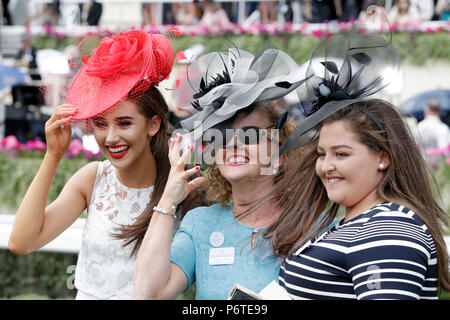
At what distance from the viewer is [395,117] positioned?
181 centimetres

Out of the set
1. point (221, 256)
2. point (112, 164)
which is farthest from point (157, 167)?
point (221, 256)

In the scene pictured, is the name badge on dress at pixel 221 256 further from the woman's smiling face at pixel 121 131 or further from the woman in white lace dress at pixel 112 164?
the woman's smiling face at pixel 121 131

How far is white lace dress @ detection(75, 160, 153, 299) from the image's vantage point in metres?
2.36

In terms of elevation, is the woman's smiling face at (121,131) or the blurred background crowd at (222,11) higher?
the blurred background crowd at (222,11)

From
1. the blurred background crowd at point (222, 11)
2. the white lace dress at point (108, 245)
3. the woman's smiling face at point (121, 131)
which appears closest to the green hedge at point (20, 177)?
the white lace dress at point (108, 245)

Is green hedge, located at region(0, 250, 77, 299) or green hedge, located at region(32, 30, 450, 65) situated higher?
green hedge, located at region(32, 30, 450, 65)

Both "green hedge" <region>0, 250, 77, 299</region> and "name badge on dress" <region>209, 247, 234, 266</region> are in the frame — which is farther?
"green hedge" <region>0, 250, 77, 299</region>

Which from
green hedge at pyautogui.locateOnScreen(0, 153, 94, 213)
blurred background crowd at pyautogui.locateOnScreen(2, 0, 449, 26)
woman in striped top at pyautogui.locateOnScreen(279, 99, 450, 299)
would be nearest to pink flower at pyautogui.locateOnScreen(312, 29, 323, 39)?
blurred background crowd at pyautogui.locateOnScreen(2, 0, 449, 26)

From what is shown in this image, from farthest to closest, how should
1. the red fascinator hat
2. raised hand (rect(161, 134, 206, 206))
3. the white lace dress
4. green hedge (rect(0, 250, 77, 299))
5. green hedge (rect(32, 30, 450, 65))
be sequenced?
green hedge (rect(32, 30, 450, 65)), green hedge (rect(0, 250, 77, 299)), the white lace dress, the red fascinator hat, raised hand (rect(161, 134, 206, 206))

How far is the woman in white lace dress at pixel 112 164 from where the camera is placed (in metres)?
2.24

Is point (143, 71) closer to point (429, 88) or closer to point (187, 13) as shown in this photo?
point (429, 88)

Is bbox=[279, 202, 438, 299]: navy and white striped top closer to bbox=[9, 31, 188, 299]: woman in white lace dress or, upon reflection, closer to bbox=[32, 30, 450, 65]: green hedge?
bbox=[9, 31, 188, 299]: woman in white lace dress

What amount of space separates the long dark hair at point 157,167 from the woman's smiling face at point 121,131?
0.15 ft

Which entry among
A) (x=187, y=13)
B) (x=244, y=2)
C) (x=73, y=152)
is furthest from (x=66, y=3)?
(x=73, y=152)
